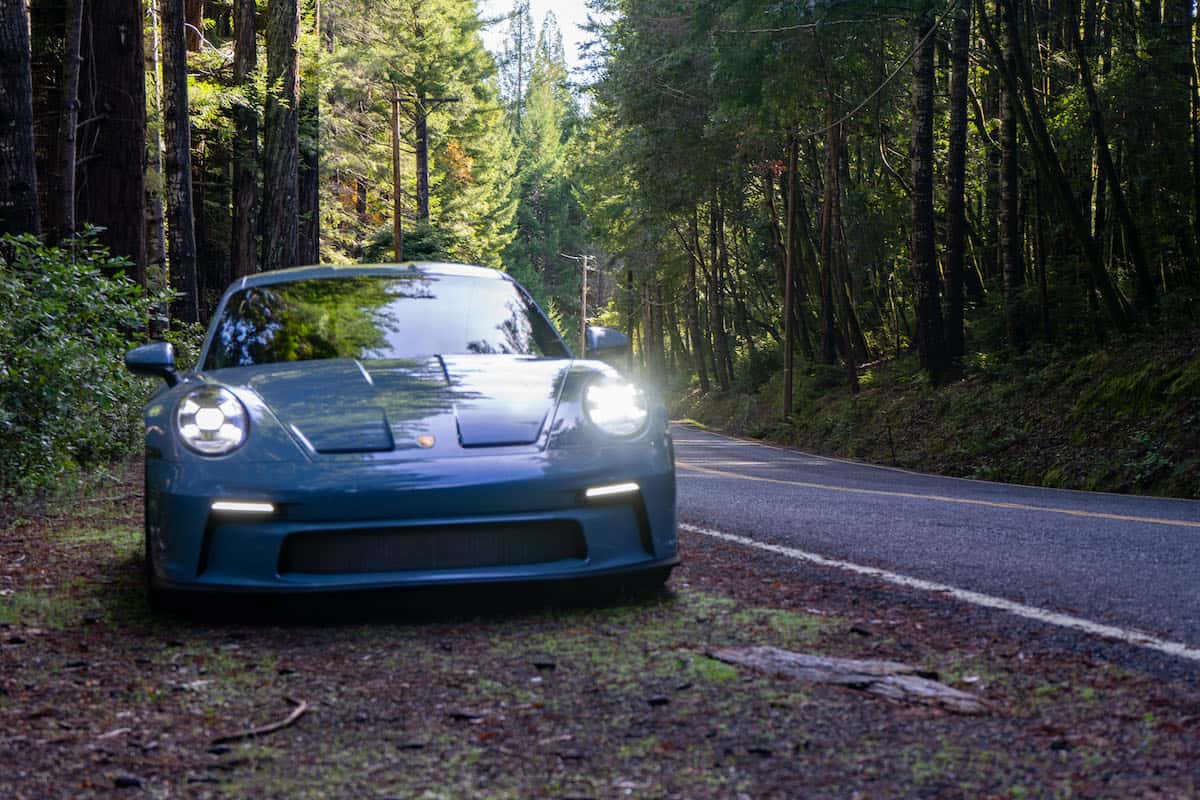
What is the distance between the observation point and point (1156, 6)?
70.0 ft

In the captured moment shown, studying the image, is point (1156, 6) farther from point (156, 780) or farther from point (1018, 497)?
point (156, 780)

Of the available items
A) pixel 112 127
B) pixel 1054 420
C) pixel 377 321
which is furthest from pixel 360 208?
pixel 377 321

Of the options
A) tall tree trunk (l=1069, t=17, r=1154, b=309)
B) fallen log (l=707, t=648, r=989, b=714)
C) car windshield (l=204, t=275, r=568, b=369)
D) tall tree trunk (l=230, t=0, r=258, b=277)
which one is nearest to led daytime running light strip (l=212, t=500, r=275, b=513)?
car windshield (l=204, t=275, r=568, b=369)

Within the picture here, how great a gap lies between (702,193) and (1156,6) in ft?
58.9

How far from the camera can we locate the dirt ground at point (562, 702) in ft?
9.16

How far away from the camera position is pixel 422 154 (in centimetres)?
5575

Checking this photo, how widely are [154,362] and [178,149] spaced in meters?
16.0

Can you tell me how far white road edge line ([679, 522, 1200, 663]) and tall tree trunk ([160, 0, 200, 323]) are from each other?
15.3 m

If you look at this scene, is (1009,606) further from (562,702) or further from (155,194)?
(155,194)

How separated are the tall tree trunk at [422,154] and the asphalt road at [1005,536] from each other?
43.1 meters

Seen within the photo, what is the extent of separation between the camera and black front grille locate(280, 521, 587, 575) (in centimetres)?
434

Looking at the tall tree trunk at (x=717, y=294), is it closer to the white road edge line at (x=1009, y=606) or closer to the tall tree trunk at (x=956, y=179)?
the tall tree trunk at (x=956, y=179)

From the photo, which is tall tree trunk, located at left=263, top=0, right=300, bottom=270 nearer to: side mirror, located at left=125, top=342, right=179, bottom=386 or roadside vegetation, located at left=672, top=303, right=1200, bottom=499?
roadside vegetation, located at left=672, top=303, right=1200, bottom=499

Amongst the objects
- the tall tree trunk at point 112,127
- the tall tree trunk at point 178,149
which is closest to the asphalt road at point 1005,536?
the tall tree trunk at point 112,127
